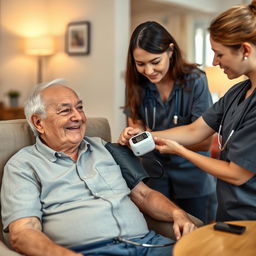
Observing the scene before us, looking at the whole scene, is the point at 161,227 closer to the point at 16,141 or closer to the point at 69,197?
the point at 69,197

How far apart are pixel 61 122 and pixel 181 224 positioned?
621mm

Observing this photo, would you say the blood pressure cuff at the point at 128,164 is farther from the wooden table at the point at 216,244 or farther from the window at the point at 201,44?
the window at the point at 201,44

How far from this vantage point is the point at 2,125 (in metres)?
1.66

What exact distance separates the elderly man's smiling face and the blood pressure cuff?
6.6 inches

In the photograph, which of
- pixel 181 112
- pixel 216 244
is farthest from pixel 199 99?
pixel 216 244

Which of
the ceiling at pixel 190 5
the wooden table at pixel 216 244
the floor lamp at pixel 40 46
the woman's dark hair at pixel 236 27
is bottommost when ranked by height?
the wooden table at pixel 216 244

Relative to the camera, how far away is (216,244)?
1146 mm

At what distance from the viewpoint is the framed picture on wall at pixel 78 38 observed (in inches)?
192

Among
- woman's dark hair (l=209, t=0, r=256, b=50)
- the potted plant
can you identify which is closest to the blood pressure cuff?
woman's dark hair (l=209, t=0, r=256, b=50)

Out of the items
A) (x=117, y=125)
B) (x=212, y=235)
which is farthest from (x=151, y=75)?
(x=117, y=125)

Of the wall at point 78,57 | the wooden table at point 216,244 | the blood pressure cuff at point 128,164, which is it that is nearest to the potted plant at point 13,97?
the wall at point 78,57

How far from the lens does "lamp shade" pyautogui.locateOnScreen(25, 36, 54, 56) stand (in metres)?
5.09

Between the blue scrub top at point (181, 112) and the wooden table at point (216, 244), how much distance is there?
0.74 m

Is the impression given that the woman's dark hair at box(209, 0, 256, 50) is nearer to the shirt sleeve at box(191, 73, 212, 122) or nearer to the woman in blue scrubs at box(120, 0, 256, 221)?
the woman in blue scrubs at box(120, 0, 256, 221)
